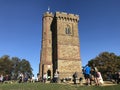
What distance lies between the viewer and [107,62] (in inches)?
2584

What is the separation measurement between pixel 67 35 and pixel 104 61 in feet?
68.4

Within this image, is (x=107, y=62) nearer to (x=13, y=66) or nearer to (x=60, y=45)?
(x=60, y=45)

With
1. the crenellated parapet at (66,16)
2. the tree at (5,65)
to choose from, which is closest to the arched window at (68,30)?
the crenellated parapet at (66,16)

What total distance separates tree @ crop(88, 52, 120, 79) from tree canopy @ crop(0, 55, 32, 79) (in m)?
27.2

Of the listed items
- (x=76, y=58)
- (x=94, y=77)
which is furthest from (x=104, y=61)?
(x=94, y=77)

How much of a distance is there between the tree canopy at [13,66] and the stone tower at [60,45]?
24704mm

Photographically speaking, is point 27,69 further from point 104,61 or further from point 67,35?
point 67,35

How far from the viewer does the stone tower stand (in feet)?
159

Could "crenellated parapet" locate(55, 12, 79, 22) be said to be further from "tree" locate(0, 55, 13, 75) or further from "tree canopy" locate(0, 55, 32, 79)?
"tree" locate(0, 55, 13, 75)

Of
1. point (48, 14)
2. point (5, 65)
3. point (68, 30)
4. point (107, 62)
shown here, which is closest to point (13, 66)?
point (5, 65)

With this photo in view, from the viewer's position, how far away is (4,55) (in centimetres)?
7619

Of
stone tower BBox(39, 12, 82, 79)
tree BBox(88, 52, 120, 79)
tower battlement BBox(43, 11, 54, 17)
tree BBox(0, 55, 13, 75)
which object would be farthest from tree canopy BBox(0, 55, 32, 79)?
tree BBox(88, 52, 120, 79)

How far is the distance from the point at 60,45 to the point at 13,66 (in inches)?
1409

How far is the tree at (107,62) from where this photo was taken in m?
63.7
